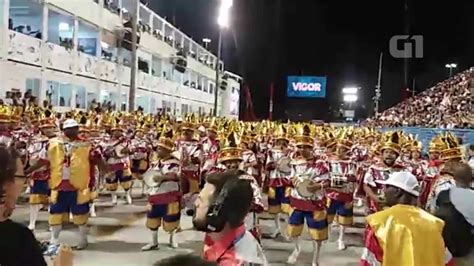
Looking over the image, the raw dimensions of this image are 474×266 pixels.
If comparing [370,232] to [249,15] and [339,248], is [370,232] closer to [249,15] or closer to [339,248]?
[339,248]

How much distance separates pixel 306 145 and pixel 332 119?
50.9 meters

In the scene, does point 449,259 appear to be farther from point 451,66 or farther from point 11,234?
point 451,66

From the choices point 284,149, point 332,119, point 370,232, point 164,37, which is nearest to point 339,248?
point 284,149

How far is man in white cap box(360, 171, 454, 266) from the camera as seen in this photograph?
396cm

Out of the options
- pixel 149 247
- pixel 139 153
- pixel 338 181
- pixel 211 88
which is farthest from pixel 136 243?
pixel 211 88

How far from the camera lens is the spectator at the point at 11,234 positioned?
2.52 metres

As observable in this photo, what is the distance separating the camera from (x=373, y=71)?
53719 millimetres

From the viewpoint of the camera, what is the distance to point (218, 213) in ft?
10.8

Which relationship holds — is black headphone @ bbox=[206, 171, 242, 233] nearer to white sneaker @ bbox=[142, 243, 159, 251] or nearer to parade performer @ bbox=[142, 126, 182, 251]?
parade performer @ bbox=[142, 126, 182, 251]

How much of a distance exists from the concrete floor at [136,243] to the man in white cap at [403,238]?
5.17 meters

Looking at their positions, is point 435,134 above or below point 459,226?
above

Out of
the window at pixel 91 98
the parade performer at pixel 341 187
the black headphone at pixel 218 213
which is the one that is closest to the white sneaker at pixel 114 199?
the parade performer at pixel 341 187

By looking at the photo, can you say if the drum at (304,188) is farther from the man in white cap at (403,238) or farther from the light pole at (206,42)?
the light pole at (206,42)

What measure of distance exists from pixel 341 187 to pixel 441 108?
2308 centimetres
